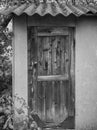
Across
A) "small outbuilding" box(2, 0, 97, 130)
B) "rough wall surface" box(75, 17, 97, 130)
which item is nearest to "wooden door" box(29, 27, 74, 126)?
"small outbuilding" box(2, 0, 97, 130)

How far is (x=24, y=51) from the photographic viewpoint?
269 inches

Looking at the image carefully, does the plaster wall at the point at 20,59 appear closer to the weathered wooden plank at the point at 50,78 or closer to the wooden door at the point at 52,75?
the wooden door at the point at 52,75

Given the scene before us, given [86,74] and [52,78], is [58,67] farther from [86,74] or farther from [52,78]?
[86,74]

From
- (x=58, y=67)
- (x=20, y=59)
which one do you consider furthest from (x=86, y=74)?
(x=20, y=59)

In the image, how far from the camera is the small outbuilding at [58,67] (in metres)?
6.80

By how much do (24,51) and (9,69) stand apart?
2466mm

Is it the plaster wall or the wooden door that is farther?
the wooden door

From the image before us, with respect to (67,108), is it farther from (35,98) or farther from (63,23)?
(63,23)

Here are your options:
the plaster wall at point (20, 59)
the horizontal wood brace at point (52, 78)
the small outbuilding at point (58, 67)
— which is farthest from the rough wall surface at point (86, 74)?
the plaster wall at point (20, 59)

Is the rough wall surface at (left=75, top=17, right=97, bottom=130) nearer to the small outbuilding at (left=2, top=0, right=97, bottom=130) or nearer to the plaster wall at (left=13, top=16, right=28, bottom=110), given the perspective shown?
the small outbuilding at (left=2, top=0, right=97, bottom=130)

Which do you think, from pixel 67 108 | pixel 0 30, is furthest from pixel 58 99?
pixel 0 30

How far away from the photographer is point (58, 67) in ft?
23.0

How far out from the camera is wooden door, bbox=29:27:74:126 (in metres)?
6.89

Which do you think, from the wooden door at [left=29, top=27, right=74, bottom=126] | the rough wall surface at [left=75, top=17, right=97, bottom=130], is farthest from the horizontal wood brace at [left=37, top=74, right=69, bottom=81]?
the rough wall surface at [left=75, top=17, right=97, bottom=130]
